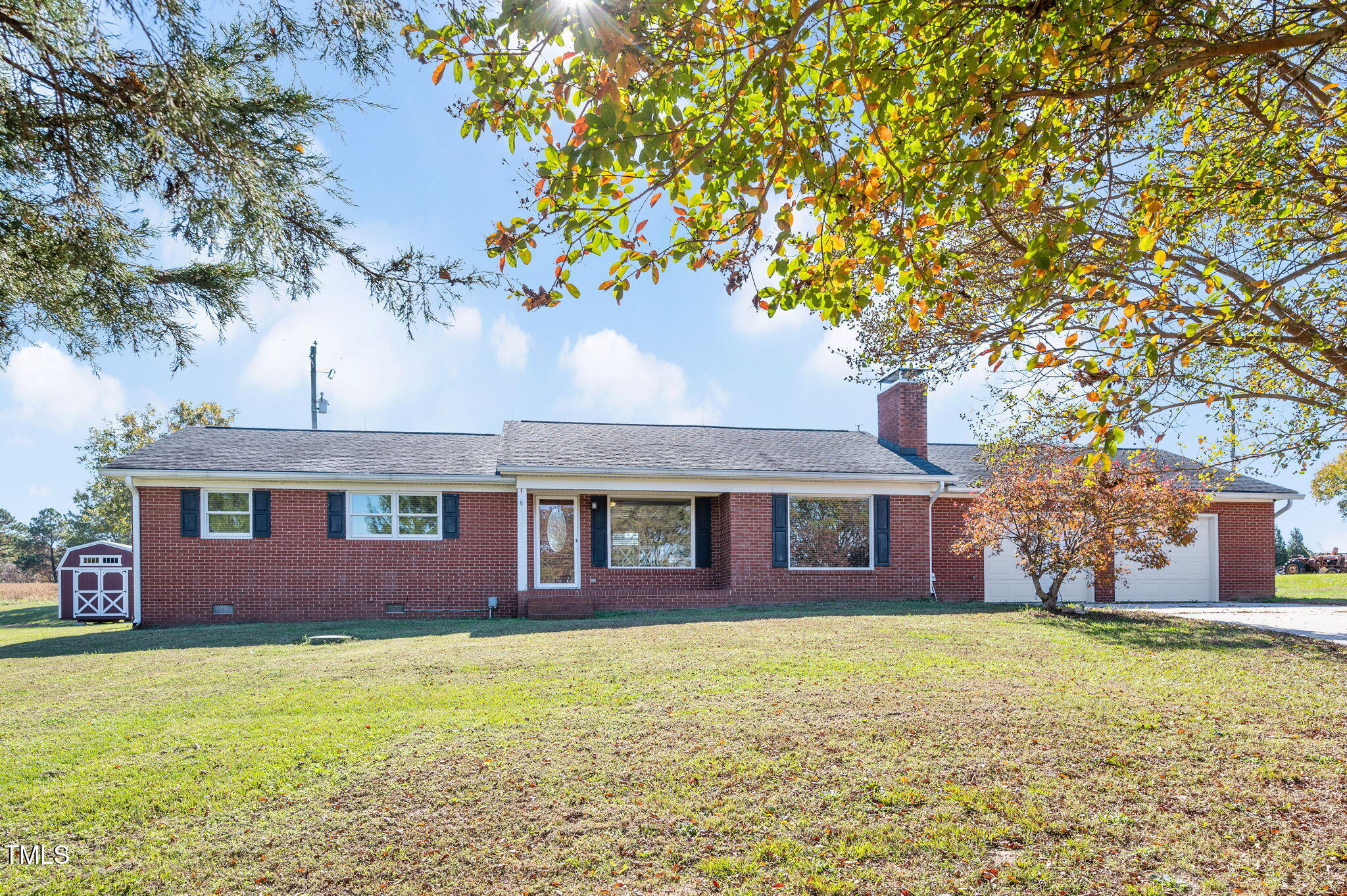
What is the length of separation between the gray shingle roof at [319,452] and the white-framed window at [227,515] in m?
0.63

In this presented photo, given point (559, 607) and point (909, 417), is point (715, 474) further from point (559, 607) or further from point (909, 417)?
point (909, 417)

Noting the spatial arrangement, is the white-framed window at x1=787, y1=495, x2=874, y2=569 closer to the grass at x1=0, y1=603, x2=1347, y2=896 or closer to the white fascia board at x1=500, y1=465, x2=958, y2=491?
the white fascia board at x1=500, y1=465, x2=958, y2=491

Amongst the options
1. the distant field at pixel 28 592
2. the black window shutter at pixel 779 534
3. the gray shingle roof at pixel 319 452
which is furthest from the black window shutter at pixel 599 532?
the distant field at pixel 28 592

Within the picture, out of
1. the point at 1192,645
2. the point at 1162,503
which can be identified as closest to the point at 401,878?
the point at 1192,645

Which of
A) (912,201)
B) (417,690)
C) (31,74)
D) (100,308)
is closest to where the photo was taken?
(912,201)

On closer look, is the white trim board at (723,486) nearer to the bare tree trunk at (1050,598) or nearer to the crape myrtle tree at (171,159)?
the bare tree trunk at (1050,598)

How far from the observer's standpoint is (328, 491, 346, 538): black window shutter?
15719mm

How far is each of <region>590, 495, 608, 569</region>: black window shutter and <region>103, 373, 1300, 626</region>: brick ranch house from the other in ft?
0.13

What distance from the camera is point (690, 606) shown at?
15695mm

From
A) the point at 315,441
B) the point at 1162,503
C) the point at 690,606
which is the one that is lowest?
the point at 690,606

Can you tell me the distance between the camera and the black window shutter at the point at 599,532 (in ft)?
54.5

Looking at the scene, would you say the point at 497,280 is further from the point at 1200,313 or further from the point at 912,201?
the point at 1200,313

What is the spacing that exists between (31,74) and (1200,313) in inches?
294

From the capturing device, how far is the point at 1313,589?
67.7 feet
